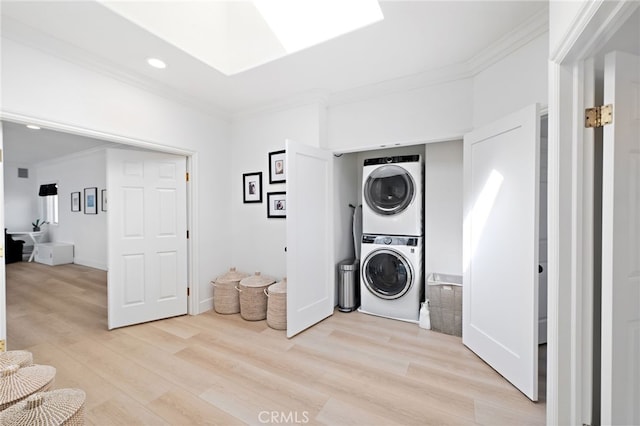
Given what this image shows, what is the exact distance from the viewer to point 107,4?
5.64 ft

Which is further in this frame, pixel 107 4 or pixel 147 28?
pixel 147 28

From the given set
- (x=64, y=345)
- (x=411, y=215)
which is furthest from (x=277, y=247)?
(x=64, y=345)

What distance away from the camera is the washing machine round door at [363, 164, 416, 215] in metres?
3.04

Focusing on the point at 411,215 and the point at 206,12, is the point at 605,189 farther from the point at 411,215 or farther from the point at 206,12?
the point at 206,12

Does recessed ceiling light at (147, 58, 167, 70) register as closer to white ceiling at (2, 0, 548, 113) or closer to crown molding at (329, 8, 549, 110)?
white ceiling at (2, 0, 548, 113)

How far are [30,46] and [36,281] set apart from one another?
4.67m

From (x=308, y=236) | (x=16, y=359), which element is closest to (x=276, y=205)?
(x=308, y=236)

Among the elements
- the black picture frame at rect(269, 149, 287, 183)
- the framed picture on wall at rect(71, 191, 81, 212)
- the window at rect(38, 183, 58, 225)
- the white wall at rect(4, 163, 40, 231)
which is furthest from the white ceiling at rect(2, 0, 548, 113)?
the white wall at rect(4, 163, 40, 231)

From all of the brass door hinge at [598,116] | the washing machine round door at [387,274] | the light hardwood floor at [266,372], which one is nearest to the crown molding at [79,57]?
the light hardwood floor at [266,372]

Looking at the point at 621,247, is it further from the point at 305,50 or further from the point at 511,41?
the point at 305,50

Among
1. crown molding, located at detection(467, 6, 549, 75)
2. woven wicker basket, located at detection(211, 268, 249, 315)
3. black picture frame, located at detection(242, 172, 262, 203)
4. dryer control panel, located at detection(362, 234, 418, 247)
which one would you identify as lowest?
woven wicker basket, located at detection(211, 268, 249, 315)

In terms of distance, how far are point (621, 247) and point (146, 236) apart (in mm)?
3788

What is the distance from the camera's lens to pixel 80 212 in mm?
6086

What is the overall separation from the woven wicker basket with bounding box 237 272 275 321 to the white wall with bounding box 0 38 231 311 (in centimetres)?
61
